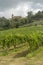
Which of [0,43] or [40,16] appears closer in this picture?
[0,43]

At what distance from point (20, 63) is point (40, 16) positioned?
96291 millimetres

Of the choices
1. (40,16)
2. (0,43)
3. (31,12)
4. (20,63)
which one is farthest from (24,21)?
(20,63)

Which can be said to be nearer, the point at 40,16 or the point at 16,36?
the point at 16,36

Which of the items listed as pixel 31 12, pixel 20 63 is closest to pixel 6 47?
pixel 20 63

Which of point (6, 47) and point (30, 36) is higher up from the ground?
point (30, 36)

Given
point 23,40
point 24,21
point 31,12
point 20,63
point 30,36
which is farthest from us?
point 31,12

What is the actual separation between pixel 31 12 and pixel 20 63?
12274 centimetres

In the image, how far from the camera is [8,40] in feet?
96.8

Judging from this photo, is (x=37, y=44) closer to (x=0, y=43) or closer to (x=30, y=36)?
(x=30, y=36)

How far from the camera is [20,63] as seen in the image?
661 inches

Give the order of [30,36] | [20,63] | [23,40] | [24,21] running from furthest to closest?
[24,21], [23,40], [30,36], [20,63]

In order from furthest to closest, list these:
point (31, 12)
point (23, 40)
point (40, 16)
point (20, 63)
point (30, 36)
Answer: point (31, 12)
point (40, 16)
point (23, 40)
point (30, 36)
point (20, 63)

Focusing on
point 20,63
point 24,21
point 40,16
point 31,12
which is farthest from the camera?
point 31,12

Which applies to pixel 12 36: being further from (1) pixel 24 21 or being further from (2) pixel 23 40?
(1) pixel 24 21
